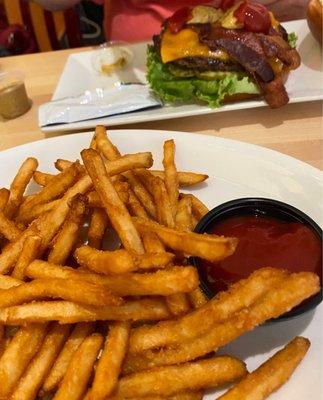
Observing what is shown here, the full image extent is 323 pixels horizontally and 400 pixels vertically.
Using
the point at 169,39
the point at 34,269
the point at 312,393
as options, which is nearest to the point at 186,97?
the point at 169,39

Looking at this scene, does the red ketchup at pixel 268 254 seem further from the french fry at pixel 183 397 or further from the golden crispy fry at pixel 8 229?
the golden crispy fry at pixel 8 229

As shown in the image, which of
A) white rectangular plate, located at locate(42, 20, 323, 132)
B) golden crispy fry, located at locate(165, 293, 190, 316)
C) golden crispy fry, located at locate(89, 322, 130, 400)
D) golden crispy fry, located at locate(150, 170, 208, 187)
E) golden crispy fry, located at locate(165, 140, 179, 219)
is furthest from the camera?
white rectangular plate, located at locate(42, 20, 323, 132)

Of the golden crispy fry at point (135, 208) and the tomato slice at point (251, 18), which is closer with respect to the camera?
the golden crispy fry at point (135, 208)

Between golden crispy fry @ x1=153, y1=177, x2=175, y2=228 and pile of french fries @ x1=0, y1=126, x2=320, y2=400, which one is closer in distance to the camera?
pile of french fries @ x1=0, y1=126, x2=320, y2=400

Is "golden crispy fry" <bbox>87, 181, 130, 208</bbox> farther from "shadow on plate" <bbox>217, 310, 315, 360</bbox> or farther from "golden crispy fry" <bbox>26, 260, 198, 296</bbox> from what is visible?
"shadow on plate" <bbox>217, 310, 315, 360</bbox>

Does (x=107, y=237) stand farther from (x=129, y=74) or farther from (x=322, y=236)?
(x=129, y=74)

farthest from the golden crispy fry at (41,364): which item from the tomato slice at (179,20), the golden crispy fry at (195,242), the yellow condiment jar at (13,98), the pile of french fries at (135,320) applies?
the tomato slice at (179,20)

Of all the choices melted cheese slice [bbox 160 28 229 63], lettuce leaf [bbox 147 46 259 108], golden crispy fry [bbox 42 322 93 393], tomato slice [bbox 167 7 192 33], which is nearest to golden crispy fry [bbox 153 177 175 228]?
golden crispy fry [bbox 42 322 93 393]
